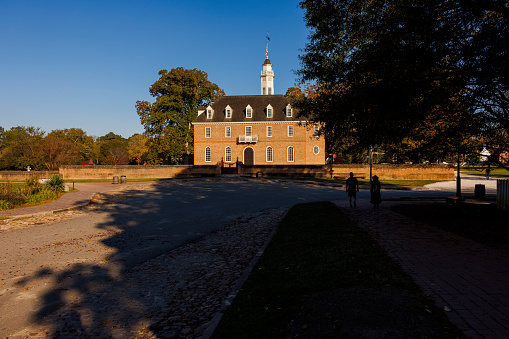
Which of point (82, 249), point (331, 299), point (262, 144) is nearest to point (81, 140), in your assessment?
point (262, 144)

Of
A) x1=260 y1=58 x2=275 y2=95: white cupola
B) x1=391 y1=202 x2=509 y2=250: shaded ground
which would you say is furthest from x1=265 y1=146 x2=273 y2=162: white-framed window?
x1=391 y1=202 x2=509 y2=250: shaded ground

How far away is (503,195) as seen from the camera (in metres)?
12.5

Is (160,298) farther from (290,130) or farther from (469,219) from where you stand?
(290,130)

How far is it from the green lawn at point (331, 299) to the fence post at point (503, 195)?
8.26 m

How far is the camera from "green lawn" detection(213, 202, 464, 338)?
12.4 feet

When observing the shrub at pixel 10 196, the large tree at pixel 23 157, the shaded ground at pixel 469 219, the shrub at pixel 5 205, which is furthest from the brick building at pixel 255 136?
the shaded ground at pixel 469 219

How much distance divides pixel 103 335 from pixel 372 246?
6.01 m

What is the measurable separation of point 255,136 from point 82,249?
48.3m

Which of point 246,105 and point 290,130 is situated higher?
point 246,105

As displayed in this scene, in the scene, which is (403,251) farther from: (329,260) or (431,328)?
(431,328)

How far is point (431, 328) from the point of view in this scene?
12.0ft

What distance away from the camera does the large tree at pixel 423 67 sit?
8091mm

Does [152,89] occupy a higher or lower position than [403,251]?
higher

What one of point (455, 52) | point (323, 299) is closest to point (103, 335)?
point (323, 299)
